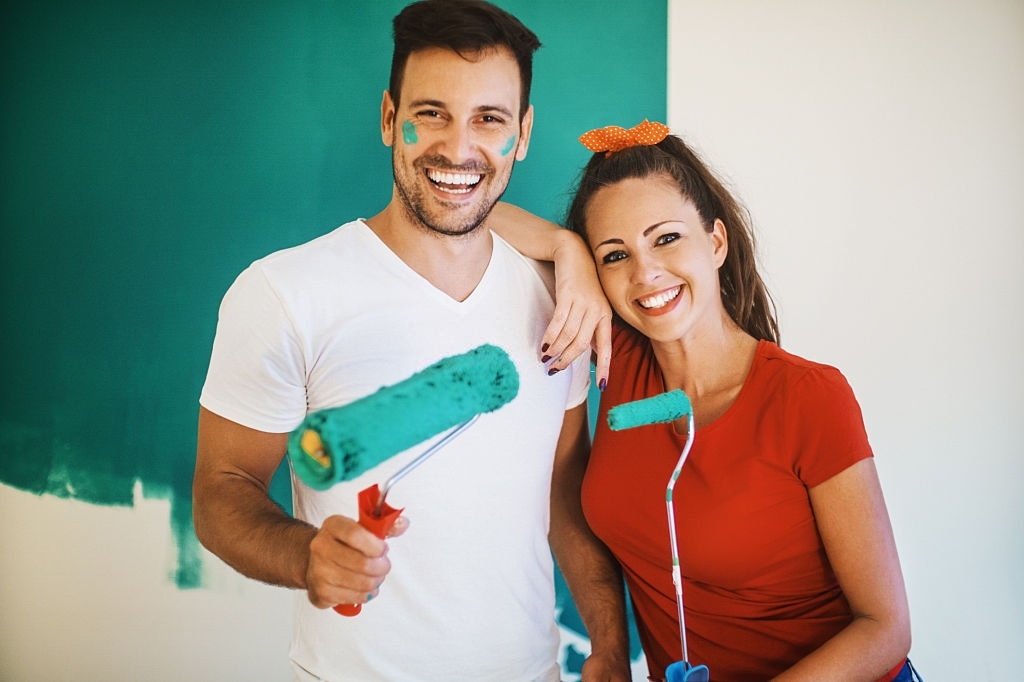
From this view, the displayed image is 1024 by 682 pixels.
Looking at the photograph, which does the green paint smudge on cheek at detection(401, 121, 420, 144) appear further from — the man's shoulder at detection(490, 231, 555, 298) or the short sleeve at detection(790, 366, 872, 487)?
the short sleeve at detection(790, 366, 872, 487)

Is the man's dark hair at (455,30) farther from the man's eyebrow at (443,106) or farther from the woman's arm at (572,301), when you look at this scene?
the woman's arm at (572,301)

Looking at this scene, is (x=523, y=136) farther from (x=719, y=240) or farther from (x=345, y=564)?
(x=345, y=564)

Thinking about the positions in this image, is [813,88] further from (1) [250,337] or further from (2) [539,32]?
(1) [250,337]

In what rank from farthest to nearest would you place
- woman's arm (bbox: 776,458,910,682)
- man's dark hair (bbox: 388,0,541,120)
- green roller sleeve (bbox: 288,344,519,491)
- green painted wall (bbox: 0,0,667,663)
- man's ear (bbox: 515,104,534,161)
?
green painted wall (bbox: 0,0,667,663), man's ear (bbox: 515,104,534,161), man's dark hair (bbox: 388,0,541,120), woman's arm (bbox: 776,458,910,682), green roller sleeve (bbox: 288,344,519,491)

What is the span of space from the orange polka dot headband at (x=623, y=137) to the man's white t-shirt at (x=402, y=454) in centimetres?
34

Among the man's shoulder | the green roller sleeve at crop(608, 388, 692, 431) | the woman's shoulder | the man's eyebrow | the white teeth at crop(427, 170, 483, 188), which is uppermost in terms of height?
the man's eyebrow

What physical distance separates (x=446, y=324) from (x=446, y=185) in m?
0.23

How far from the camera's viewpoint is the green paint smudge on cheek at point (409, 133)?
53.5 inches

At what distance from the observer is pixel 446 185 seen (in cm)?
137

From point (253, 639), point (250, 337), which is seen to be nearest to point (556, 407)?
point (250, 337)

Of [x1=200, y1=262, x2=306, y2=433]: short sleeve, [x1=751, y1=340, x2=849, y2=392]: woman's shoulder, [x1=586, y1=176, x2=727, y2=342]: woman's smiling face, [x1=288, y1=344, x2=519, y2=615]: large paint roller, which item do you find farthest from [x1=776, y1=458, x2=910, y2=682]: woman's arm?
[x1=200, y1=262, x2=306, y2=433]: short sleeve

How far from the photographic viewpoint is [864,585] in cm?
123

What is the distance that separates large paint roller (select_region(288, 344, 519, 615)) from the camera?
79 cm

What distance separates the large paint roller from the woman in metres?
0.52
